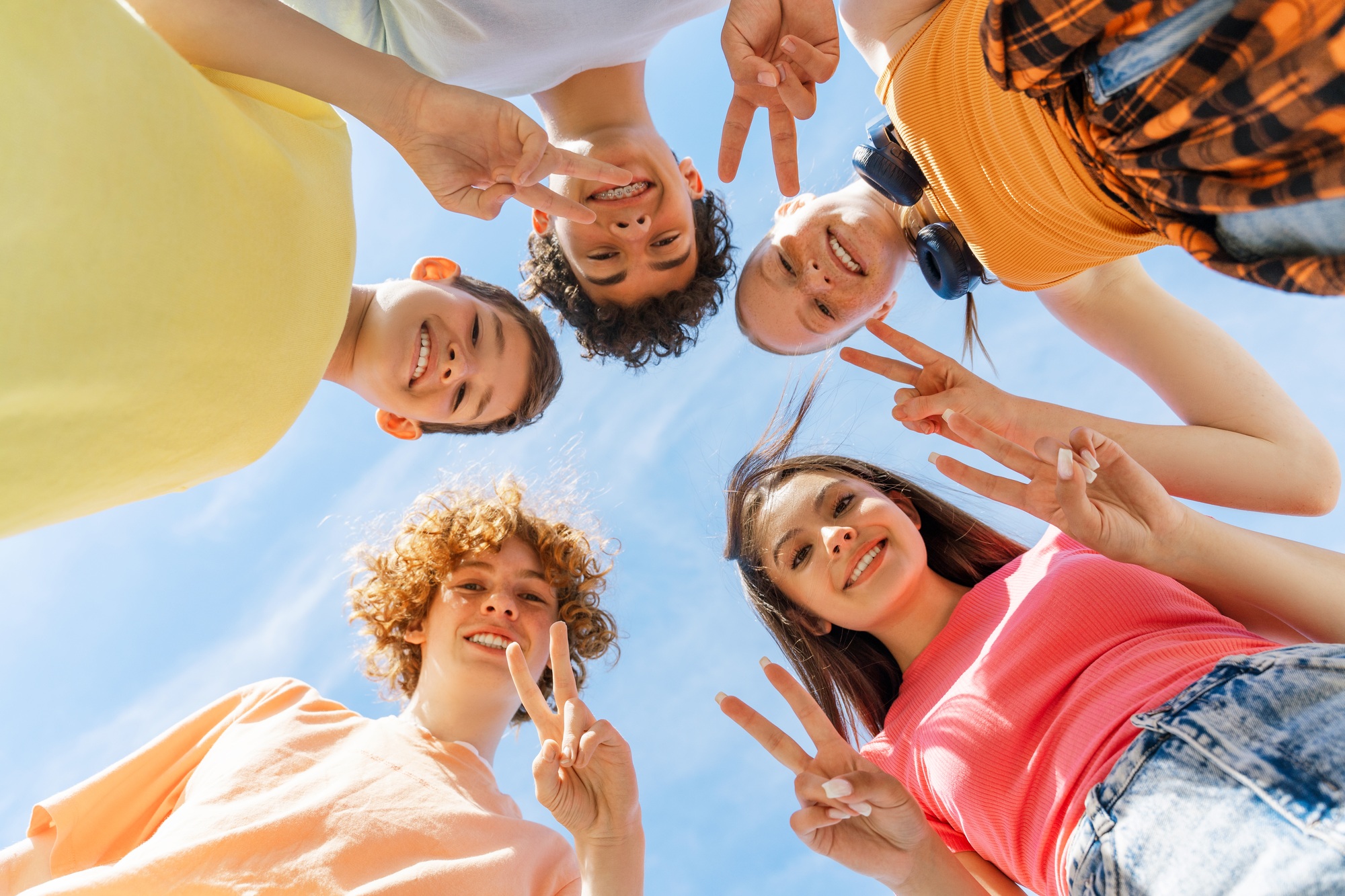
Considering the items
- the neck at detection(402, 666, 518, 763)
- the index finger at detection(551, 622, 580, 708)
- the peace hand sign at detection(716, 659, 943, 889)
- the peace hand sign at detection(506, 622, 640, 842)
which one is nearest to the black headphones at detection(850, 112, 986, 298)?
the peace hand sign at detection(716, 659, 943, 889)

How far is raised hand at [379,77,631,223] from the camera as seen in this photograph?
2145 mm

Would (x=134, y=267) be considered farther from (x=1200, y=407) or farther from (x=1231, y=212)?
(x=1200, y=407)

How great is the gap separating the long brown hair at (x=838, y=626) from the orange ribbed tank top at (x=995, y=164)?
4.50 ft

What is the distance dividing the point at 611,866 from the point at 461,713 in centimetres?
107

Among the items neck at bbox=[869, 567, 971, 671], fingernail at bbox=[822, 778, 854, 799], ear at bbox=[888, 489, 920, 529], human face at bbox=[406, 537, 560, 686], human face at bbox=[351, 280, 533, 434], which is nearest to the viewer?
fingernail at bbox=[822, 778, 854, 799]

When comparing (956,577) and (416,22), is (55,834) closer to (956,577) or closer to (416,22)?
(416,22)

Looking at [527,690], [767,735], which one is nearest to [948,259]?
[767,735]

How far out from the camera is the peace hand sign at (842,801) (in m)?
2.30

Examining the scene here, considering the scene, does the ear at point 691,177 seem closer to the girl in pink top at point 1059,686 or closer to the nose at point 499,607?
the girl in pink top at point 1059,686

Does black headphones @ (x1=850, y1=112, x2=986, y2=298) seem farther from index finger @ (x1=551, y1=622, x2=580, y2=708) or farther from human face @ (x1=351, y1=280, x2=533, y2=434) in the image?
index finger @ (x1=551, y1=622, x2=580, y2=708)

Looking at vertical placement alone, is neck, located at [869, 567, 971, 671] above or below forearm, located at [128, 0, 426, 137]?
below

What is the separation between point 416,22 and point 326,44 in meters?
1.41

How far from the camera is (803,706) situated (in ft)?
8.13

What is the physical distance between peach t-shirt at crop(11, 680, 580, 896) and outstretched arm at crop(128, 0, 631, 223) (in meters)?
2.03
